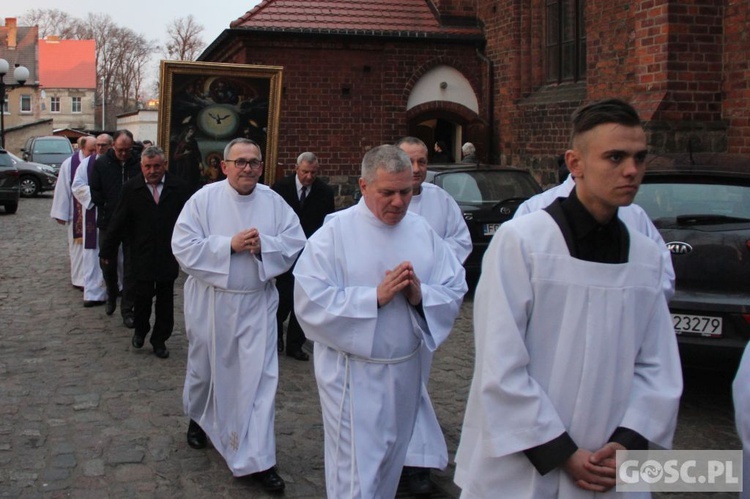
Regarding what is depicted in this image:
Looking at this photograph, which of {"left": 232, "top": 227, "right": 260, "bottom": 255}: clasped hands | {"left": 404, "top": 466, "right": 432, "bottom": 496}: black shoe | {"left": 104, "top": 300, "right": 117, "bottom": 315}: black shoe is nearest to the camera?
Answer: {"left": 404, "top": 466, "right": 432, "bottom": 496}: black shoe

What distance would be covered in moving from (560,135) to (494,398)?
15.3 metres

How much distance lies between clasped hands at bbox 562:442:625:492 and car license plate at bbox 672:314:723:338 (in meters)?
4.15

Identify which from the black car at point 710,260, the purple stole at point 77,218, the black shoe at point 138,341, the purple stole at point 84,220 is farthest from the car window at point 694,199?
the purple stole at point 77,218

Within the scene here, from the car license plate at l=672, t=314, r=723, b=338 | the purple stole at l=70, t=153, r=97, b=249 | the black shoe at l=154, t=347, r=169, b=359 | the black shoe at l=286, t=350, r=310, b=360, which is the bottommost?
the black shoe at l=286, t=350, r=310, b=360

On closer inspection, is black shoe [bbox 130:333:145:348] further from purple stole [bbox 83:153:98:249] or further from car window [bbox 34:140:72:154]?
car window [bbox 34:140:72:154]

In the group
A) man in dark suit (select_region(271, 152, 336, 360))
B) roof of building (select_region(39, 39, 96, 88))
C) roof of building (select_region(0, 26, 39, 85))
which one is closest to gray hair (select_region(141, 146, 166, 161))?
man in dark suit (select_region(271, 152, 336, 360))

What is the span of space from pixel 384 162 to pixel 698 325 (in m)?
3.41

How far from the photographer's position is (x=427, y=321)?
4691 millimetres

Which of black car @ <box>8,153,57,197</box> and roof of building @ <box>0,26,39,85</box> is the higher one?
roof of building @ <box>0,26,39,85</box>

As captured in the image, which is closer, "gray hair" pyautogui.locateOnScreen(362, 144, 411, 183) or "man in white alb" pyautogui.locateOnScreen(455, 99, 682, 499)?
"man in white alb" pyautogui.locateOnScreen(455, 99, 682, 499)

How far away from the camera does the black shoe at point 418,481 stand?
5.56 meters

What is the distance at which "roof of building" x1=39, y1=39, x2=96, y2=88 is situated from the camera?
88.8 metres

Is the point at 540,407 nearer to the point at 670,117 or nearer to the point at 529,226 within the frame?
the point at 529,226
